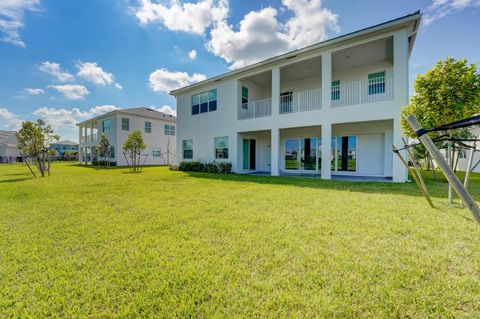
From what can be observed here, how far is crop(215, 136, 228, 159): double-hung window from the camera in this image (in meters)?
14.6

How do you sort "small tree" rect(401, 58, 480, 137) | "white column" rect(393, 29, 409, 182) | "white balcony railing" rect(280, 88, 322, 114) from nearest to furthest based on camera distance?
"small tree" rect(401, 58, 480, 137) < "white column" rect(393, 29, 409, 182) < "white balcony railing" rect(280, 88, 322, 114)

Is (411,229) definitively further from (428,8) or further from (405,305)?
(428,8)

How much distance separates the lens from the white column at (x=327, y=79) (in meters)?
10.2

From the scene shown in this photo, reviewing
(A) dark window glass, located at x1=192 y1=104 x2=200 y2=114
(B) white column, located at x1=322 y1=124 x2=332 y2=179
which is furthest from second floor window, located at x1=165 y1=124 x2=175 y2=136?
(B) white column, located at x1=322 y1=124 x2=332 y2=179

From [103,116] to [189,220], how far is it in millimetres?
27110

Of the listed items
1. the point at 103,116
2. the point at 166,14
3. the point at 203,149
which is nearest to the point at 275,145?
the point at 203,149

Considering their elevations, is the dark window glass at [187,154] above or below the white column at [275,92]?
below

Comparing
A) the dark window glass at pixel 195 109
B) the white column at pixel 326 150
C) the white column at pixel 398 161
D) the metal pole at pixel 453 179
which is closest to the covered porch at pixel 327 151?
the white column at pixel 326 150

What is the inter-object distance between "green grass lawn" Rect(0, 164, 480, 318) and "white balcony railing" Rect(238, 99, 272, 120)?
10.1 metres

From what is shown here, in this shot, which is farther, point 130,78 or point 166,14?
point 130,78

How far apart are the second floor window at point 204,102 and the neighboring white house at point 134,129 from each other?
38.2ft

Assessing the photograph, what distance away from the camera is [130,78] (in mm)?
18125

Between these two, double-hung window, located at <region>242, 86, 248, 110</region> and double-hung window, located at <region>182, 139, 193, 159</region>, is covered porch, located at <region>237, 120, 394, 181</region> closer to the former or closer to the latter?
double-hung window, located at <region>242, 86, 248, 110</region>

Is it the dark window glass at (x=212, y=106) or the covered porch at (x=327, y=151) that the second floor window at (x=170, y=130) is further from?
the covered porch at (x=327, y=151)
